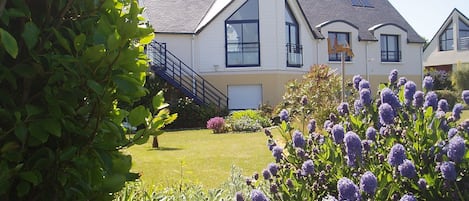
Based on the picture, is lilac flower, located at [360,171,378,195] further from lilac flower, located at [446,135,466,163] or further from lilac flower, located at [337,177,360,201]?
lilac flower, located at [446,135,466,163]

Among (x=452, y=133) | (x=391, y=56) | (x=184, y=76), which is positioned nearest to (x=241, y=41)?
(x=184, y=76)

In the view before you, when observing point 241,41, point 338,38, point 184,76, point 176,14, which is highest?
point 176,14

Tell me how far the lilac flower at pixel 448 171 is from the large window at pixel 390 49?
3448cm

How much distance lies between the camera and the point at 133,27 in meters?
2.02

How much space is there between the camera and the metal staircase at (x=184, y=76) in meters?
27.1

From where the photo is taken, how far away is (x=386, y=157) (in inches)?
141

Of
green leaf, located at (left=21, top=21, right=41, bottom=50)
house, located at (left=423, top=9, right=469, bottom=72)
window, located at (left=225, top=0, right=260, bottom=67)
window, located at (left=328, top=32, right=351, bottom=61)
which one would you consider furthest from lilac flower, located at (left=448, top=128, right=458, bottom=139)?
house, located at (left=423, top=9, right=469, bottom=72)

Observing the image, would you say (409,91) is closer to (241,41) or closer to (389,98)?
(389,98)

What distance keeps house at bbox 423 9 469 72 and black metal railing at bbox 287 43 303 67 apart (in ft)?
70.8

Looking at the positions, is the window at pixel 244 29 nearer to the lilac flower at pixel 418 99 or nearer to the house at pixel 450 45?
the lilac flower at pixel 418 99

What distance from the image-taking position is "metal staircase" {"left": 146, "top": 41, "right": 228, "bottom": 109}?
27.1 m

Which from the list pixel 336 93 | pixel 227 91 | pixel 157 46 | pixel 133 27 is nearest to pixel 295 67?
pixel 227 91

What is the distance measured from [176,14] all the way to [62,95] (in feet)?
96.2

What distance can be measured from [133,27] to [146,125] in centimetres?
49
